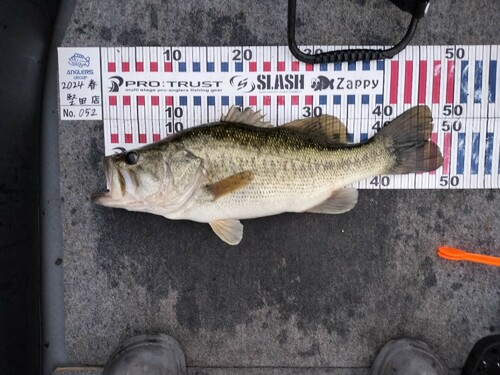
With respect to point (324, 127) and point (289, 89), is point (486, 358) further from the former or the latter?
point (289, 89)

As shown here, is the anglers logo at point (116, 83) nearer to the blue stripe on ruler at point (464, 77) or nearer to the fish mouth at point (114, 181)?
the fish mouth at point (114, 181)

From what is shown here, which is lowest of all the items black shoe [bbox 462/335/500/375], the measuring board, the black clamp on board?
black shoe [bbox 462/335/500/375]

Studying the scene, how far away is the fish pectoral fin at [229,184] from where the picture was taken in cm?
158

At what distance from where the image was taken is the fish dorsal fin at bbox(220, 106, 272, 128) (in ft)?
5.40

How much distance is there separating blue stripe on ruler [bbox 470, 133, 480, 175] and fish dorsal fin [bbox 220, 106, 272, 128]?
0.90 meters

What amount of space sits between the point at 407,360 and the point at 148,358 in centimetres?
111

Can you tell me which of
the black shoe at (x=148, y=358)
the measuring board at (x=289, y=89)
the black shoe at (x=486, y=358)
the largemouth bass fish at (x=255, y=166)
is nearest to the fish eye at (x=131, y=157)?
the largemouth bass fish at (x=255, y=166)

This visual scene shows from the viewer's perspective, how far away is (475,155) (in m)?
1.81

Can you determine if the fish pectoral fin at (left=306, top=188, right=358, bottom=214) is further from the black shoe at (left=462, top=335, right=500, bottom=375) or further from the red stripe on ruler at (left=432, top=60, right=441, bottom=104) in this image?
the black shoe at (left=462, top=335, right=500, bottom=375)

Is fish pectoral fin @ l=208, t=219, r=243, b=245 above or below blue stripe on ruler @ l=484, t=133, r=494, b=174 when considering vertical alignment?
below

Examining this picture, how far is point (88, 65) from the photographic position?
5.97 feet

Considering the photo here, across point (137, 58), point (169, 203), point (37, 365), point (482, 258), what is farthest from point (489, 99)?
point (37, 365)

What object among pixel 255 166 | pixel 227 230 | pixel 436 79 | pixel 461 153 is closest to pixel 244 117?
pixel 255 166

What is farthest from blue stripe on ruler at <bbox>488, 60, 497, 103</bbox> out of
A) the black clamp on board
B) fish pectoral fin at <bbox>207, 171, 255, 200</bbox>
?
fish pectoral fin at <bbox>207, 171, 255, 200</bbox>
